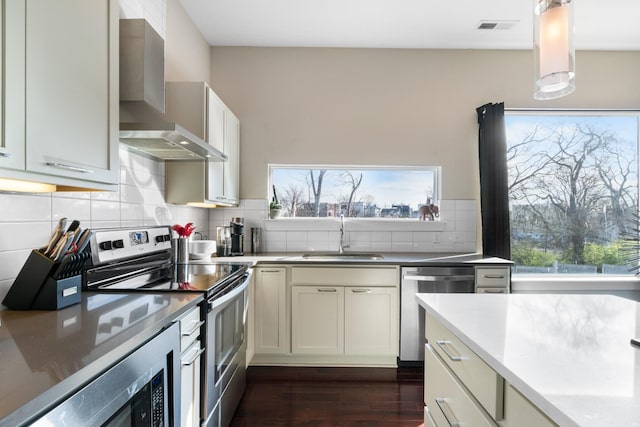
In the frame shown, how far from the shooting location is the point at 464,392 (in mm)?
1156

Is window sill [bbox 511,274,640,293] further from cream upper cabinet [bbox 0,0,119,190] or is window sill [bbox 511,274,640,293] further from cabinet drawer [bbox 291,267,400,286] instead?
cream upper cabinet [bbox 0,0,119,190]

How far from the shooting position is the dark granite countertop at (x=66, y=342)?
75cm

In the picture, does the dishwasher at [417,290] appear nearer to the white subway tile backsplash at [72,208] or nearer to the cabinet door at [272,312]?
the cabinet door at [272,312]

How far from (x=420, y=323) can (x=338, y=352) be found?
692mm

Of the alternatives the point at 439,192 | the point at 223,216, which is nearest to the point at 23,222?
the point at 223,216

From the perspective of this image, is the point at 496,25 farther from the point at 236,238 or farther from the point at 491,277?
the point at 236,238

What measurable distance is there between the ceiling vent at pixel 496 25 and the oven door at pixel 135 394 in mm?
3324

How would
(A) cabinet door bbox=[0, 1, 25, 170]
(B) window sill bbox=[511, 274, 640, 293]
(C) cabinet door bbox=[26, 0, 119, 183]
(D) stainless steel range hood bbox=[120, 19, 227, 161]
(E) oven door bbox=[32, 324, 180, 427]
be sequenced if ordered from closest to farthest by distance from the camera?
(E) oven door bbox=[32, 324, 180, 427], (A) cabinet door bbox=[0, 1, 25, 170], (C) cabinet door bbox=[26, 0, 119, 183], (D) stainless steel range hood bbox=[120, 19, 227, 161], (B) window sill bbox=[511, 274, 640, 293]

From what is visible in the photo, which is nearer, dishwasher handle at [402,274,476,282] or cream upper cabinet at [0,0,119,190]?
cream upper cabinet at [0,0,119,190]

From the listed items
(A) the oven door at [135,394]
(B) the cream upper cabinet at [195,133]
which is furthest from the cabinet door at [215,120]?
(A) the oven door at [135,394]

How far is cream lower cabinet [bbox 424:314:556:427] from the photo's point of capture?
2.83 feet

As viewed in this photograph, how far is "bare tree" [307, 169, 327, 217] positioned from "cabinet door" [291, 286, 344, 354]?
1.01 m

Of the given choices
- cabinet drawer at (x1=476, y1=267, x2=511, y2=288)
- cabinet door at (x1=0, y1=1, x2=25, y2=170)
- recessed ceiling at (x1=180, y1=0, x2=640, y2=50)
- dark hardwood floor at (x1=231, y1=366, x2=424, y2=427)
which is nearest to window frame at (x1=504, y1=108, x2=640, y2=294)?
cabinet drawer at (x1=476, y1=267, x2=511, y2=288)

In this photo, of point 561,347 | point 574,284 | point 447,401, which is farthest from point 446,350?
point 574,284
